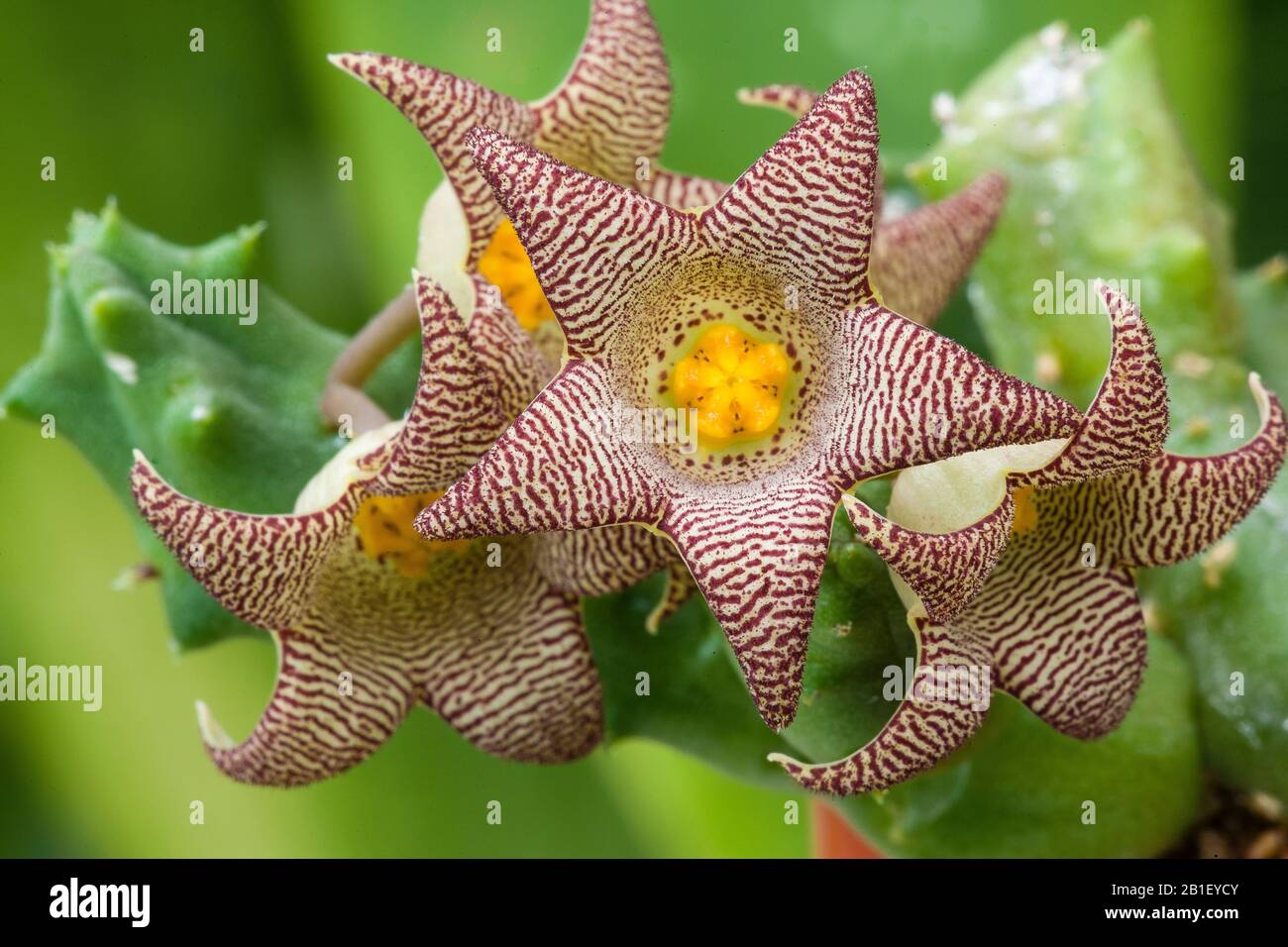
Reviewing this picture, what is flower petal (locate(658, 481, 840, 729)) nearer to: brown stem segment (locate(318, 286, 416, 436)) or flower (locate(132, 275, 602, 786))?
flower (locate(132, 275, 602, 786))

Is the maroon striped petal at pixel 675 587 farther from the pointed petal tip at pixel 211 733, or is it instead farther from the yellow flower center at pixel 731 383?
the pointed petal tip at pixel 211 733

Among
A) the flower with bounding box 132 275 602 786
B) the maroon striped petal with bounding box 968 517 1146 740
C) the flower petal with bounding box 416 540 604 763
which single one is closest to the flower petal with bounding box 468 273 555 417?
the flower with bounding box 132 275 602 786

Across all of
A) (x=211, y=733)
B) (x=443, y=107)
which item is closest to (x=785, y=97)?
(x=443, y=107)

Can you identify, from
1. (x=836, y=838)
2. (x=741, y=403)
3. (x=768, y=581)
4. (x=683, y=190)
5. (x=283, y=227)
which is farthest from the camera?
(x=283, y=227)

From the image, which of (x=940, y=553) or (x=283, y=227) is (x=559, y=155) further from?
(x=283, y=227)
